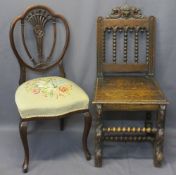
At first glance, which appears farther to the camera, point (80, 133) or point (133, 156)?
point (80, 133)

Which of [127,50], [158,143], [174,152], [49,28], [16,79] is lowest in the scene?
[174,152]

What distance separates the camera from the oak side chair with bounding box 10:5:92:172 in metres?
2.04

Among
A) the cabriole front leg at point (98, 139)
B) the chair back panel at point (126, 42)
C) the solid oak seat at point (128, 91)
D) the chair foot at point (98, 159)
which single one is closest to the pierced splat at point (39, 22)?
the chair back panel at point (126, 42)

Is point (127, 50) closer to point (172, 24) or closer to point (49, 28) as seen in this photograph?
point (172, 24)

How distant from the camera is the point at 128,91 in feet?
6.97

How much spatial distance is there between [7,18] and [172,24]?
3.70 ft

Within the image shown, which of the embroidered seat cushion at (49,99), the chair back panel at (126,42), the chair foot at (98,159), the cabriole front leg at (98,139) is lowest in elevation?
the chair foot at (98,159)

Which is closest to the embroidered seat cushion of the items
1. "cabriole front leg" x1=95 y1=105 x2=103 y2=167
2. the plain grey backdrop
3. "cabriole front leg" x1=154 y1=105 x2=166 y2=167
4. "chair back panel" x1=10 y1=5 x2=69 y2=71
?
"cabriole front leg" x1=95 y1=105 x2=103 y2=167

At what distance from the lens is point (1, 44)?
96.3 inches

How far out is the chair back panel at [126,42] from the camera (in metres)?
2.31

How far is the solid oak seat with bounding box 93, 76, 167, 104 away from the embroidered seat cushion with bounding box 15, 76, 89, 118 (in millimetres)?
135

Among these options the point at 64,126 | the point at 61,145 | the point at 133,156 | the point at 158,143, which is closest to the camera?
the point at 158,143

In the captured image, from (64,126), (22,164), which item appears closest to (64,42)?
(64,126)

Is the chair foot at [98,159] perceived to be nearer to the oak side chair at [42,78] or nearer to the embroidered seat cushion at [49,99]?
the oak side chair at [42,78]
